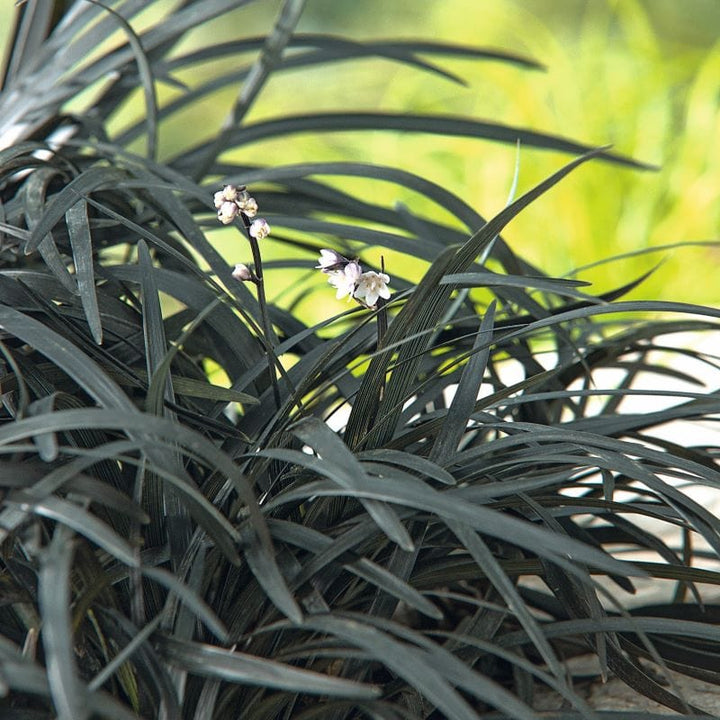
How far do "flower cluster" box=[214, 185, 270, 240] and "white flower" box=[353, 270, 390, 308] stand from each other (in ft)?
0.18

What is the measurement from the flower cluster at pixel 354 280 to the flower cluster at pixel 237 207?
3 centimetres

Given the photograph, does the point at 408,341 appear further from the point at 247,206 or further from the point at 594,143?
the point at 594,143

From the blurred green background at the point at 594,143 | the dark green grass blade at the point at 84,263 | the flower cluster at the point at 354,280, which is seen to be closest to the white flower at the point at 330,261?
the flower cluster at the point at 354,280

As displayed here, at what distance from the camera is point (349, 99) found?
128 inches

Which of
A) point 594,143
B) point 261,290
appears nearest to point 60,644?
point 261,290

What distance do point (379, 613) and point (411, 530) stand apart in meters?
0.05

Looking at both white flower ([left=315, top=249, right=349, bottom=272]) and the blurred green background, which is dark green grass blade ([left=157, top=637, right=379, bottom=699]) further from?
the blurred green background

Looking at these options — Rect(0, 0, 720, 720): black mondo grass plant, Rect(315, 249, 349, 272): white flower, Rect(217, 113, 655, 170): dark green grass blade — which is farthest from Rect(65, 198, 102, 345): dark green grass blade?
Rect(217, 113, 655, 170): dark green grass blade

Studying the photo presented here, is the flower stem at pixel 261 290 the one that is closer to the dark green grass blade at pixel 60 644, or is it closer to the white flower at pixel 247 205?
the white flower at pixel 247 205

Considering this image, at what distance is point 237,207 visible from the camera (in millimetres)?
437

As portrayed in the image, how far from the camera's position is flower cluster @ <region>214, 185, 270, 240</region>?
1.40 ft

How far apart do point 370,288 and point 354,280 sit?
0.01 metres

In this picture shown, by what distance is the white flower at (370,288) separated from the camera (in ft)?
1.42

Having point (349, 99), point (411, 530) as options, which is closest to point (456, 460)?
point (411, 530)
